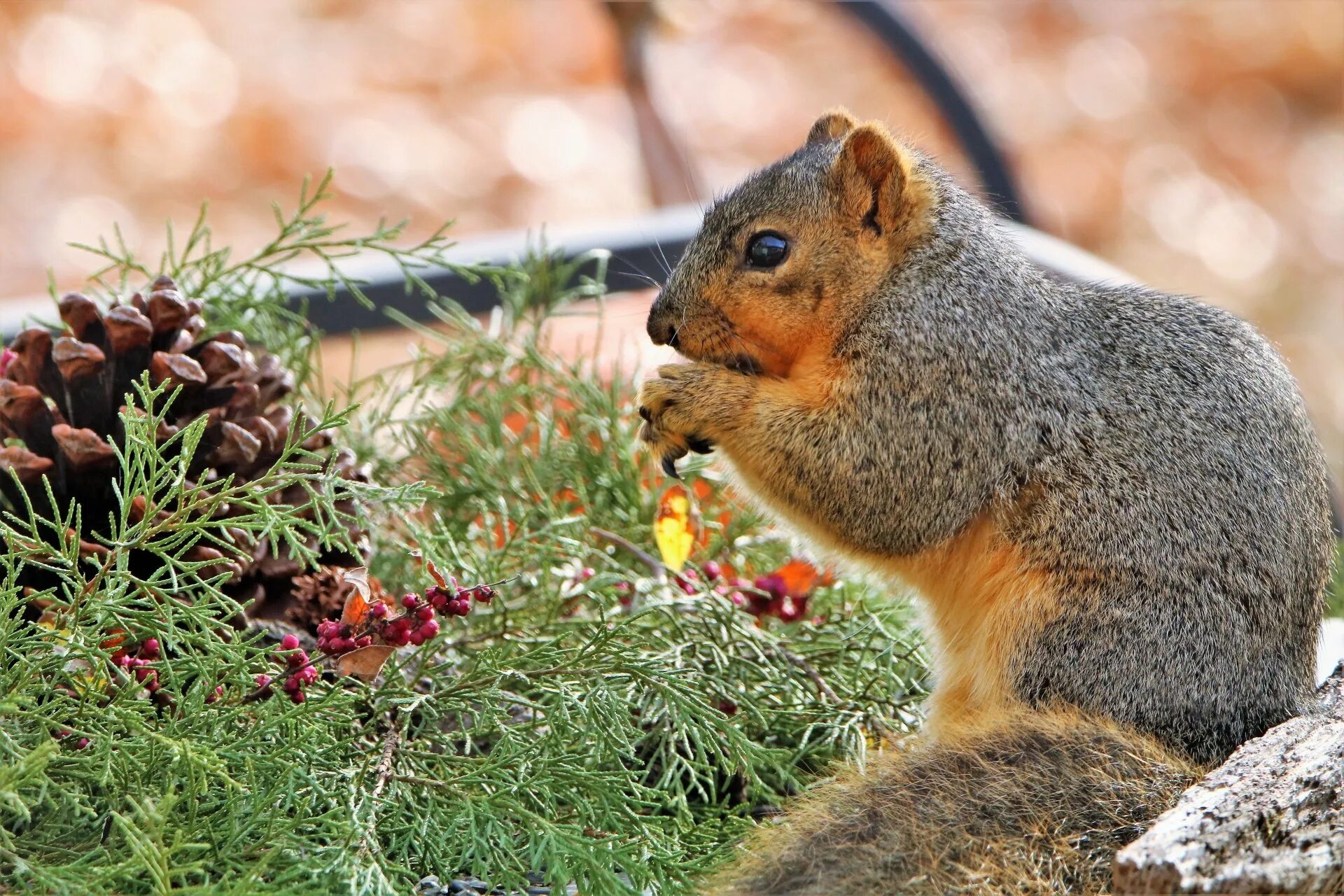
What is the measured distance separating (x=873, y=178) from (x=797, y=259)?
95 mm

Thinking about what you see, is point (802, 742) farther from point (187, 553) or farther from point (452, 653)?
point (187, 553)

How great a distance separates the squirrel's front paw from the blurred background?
2.51 m

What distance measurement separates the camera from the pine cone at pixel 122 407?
1.02 metres

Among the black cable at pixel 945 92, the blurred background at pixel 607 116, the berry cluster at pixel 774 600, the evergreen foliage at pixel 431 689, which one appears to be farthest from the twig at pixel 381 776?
the blurred background at pixel 607 116

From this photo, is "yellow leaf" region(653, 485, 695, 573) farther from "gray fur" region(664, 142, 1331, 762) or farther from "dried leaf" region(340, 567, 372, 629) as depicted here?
"dried leaf" region(340, 567, 372, 629)

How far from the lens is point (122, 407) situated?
1021 millimetres

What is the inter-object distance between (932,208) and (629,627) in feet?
1.41

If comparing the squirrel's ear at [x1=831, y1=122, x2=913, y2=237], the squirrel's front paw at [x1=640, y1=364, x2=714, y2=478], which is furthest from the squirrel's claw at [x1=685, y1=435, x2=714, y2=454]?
the squirrel's ear at [x1=831, y1=122, x2=913, y2=237]

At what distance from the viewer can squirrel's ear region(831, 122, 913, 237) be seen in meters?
1.22

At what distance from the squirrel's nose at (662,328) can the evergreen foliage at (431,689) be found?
0.15 meters

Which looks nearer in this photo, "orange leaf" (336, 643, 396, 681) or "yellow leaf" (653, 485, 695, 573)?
"orange leaf" (336, 643, 396, 681)

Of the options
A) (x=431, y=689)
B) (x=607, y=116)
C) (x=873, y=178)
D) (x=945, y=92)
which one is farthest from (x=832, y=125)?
(x=607, y=116)

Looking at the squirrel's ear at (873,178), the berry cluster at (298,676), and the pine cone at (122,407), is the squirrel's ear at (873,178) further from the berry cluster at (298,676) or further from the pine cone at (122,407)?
the berry cluster at (298,676)

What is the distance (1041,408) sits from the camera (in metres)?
1.15
